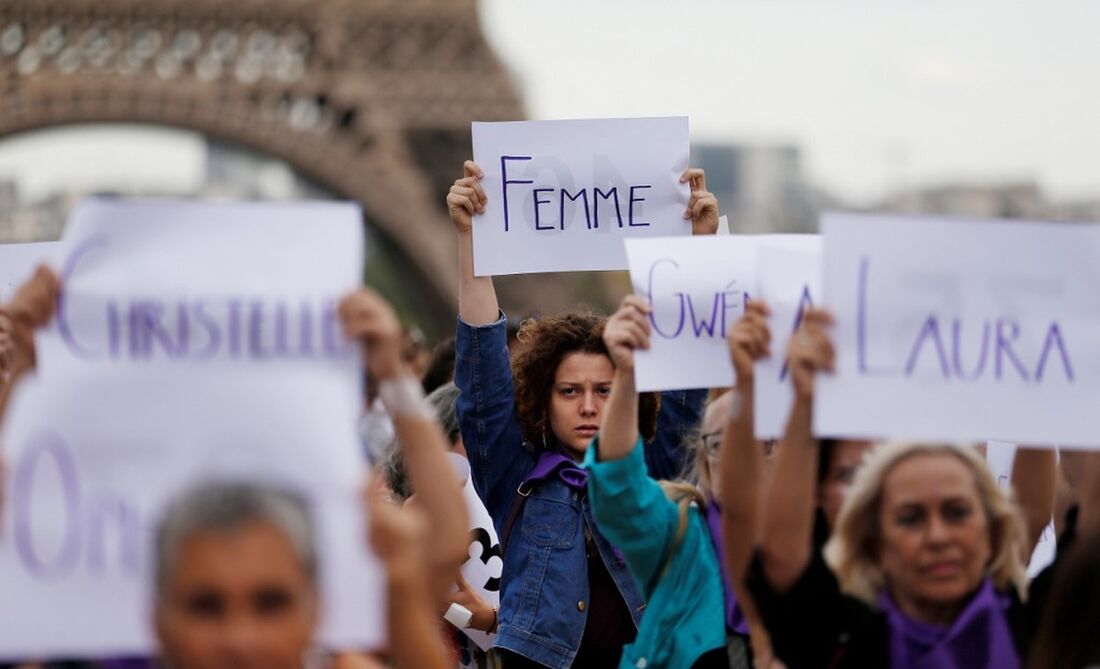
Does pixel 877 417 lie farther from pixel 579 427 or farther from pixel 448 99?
pixel 448 99

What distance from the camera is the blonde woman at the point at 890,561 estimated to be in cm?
371

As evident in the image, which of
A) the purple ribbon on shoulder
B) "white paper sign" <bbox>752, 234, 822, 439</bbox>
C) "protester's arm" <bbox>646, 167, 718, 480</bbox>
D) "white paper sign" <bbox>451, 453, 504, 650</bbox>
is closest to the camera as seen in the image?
"white paper sign" <bbox>752, 234, 822, 439</bbox>

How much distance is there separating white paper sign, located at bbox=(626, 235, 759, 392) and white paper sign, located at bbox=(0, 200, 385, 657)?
1082 mm

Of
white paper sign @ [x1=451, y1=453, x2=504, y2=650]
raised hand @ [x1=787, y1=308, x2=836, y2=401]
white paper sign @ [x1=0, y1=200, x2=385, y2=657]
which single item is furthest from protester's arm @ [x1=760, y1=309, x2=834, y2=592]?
white paper sign @ [x1=451, y1=453, x2=504, y2=650]

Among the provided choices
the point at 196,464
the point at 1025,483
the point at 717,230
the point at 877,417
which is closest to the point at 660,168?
the point at 717,230

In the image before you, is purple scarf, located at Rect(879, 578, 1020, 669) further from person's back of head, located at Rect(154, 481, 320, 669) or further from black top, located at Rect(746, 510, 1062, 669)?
person's back of head, located at Rect(154, 481, 320, 669)

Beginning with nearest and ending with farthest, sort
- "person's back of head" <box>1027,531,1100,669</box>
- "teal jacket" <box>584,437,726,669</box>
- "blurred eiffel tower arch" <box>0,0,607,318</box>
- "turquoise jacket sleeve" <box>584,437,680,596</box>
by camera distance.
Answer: "person's back of head" <box>1027,531,1100,669</box> < "turquoise jacket sleeve" <box>584,437,680,596</box> < "teal jacket" <box>584,437,726,669</box> < "blurred eiffel tower arch" <box>0,0,607,318</box>

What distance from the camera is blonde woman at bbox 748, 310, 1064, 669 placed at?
371 cm

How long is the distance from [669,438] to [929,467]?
1.71 metres

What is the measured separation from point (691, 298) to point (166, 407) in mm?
1612

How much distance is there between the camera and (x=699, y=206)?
5570 mm

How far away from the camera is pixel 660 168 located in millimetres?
5750

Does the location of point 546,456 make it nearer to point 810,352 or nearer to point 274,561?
point 810,352

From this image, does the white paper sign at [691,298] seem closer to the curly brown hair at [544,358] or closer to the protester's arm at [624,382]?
the protester's arm at [624,382]
